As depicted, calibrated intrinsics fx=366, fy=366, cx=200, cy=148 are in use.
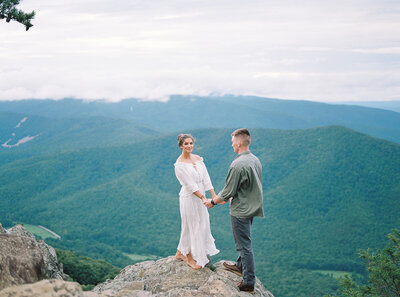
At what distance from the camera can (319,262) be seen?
212 feet

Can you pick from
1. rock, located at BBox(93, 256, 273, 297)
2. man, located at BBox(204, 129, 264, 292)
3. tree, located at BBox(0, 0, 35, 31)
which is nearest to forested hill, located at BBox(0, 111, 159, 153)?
tree, located at BBox(0, 0, 35, 31)

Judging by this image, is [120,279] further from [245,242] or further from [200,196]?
[245,242]

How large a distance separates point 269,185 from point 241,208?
93.7 metres

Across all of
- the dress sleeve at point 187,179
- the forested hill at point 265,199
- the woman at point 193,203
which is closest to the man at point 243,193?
the dress sleeve at point 187,179

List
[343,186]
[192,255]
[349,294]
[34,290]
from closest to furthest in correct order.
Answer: [34,290]
[192,255]
[349,294]
[343,186]

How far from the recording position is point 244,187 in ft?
21.2

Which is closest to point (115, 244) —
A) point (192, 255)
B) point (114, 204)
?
point (114, 204)

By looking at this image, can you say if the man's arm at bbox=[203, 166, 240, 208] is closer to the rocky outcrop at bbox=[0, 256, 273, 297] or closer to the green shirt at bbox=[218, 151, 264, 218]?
the green shirt at bbox=[218, 151, 264, 218]

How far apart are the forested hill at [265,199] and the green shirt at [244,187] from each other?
47931mm

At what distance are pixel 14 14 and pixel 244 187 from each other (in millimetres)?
7006

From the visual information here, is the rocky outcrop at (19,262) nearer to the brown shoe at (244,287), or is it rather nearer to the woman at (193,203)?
the woman at (193,203)

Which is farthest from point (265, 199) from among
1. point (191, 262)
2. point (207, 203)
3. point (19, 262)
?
point (19, 262)

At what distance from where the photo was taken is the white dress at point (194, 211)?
7141mm

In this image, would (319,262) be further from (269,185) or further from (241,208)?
(241,208)
